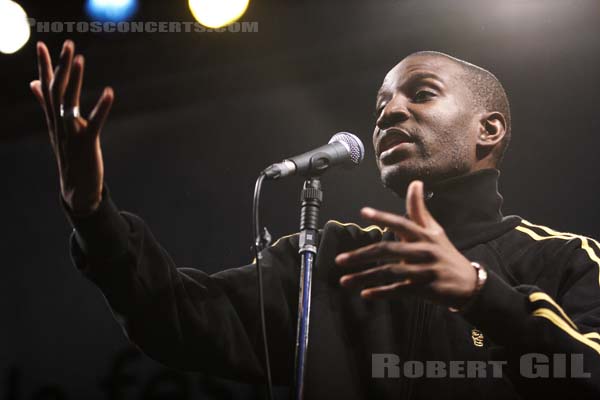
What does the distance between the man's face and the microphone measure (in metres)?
0.32

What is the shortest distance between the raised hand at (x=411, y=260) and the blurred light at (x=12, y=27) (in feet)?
6.96

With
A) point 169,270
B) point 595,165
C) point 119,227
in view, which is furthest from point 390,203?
point 119,227

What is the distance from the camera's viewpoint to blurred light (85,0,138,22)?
9.56ft

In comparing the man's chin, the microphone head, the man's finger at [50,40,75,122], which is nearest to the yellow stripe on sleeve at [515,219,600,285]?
the man's chin

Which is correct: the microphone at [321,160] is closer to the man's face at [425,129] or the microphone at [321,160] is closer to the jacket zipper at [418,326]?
the man's face at [425,129]

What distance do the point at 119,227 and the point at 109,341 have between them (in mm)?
960

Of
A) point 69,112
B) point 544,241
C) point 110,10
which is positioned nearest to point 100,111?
A: point 69,112

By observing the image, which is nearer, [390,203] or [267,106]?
[390,203]

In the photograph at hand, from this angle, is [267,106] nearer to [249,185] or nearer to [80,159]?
[249,185]

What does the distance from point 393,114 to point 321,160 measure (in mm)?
565

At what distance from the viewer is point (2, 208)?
2.79m

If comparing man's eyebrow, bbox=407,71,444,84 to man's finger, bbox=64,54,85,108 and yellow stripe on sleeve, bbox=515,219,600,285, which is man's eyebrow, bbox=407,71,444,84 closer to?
yellow stripe on sleeve, bbox=515,219,600,285

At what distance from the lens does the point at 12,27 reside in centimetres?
293

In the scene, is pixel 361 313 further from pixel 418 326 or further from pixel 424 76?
pixel 424 76
